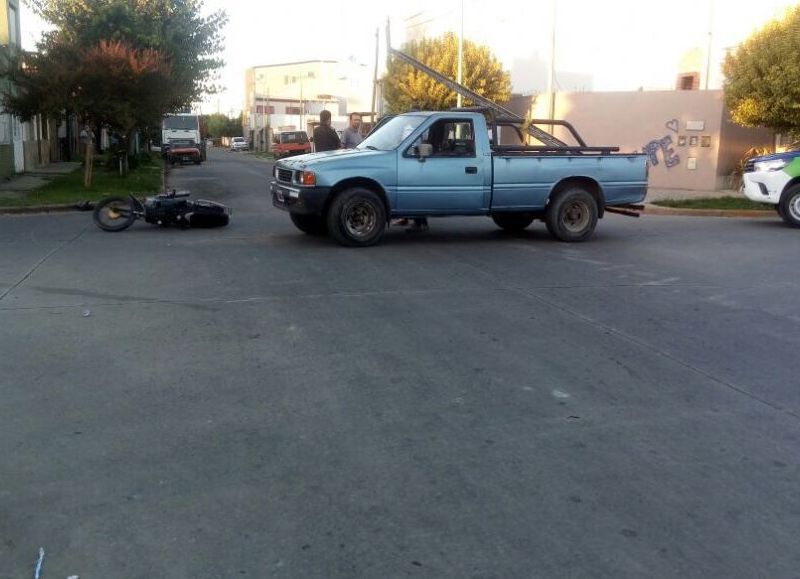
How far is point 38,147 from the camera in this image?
31516 millimetres

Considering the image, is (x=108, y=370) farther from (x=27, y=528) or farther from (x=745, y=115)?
(x=745, y=115)

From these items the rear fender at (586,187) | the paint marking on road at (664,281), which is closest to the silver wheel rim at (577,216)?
the rear fender at (586,187)

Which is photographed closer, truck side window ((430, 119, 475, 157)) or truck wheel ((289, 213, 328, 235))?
truck side window ((430, 119, 475, 157))

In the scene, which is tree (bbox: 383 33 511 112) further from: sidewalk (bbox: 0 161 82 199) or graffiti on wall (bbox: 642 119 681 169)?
sidewalk (bbox: 0 161 82 199)

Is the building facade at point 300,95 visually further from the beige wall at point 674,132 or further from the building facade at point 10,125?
the beige wall at point 674,132

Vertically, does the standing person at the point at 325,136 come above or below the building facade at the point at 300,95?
below

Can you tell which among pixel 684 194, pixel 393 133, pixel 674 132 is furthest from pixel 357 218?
pixel 674 132

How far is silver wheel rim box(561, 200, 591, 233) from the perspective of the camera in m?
12.7

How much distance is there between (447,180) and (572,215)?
7.40 feet

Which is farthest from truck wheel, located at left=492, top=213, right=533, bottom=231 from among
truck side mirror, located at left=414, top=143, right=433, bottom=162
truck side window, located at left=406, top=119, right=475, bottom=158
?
truck side mirror, located at left=414, top=143, right=433, bottom=162

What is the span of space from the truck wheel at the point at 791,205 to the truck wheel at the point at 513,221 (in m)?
5.08

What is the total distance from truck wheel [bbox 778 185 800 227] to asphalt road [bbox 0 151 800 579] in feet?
20.2

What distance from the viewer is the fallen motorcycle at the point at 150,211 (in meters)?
13.1

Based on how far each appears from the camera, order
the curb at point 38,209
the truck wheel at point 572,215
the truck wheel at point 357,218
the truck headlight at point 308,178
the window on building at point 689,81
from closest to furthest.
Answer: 1. the truck headlight at point 308,178
2. the truck wheel at point 357,218
3. the truck wheel at point 572,215
4. the curb at point 38,209
5. the window on building at point 689,81
